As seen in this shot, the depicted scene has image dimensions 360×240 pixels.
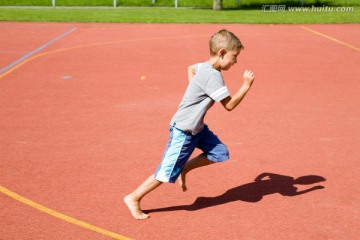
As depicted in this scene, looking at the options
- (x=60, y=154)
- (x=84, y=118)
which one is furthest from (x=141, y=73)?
(x=60, y=154)

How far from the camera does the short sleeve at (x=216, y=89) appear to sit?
14.8 ft

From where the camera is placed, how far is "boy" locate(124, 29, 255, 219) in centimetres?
455

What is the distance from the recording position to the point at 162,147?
6770 mm

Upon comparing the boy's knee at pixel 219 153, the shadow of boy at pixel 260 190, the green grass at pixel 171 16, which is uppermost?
the green grass at pixel 171 16

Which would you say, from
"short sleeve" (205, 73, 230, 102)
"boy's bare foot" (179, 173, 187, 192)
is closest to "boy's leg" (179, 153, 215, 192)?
"boy's bare foot" (179, 173, 187, 192)

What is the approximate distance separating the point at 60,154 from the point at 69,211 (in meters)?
1.64

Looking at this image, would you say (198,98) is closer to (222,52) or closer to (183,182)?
(222,52)

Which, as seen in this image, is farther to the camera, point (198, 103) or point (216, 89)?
point (198, 103)

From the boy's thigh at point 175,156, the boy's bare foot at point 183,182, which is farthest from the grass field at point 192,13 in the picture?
the boy's thigh at point 175,156

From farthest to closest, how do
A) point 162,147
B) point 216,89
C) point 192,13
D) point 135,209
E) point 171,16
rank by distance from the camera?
1. point 192,13
2. point 171,16
3. point 162,147
4. point 135,209
5. point 216,89

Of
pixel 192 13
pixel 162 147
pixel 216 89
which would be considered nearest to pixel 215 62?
pixel 216 89

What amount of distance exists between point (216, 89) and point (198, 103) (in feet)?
0.82

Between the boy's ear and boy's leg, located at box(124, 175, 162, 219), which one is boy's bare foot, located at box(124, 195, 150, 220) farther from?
the boy's ear

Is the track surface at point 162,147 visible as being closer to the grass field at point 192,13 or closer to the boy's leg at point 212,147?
the boy's leg at point 212,147
